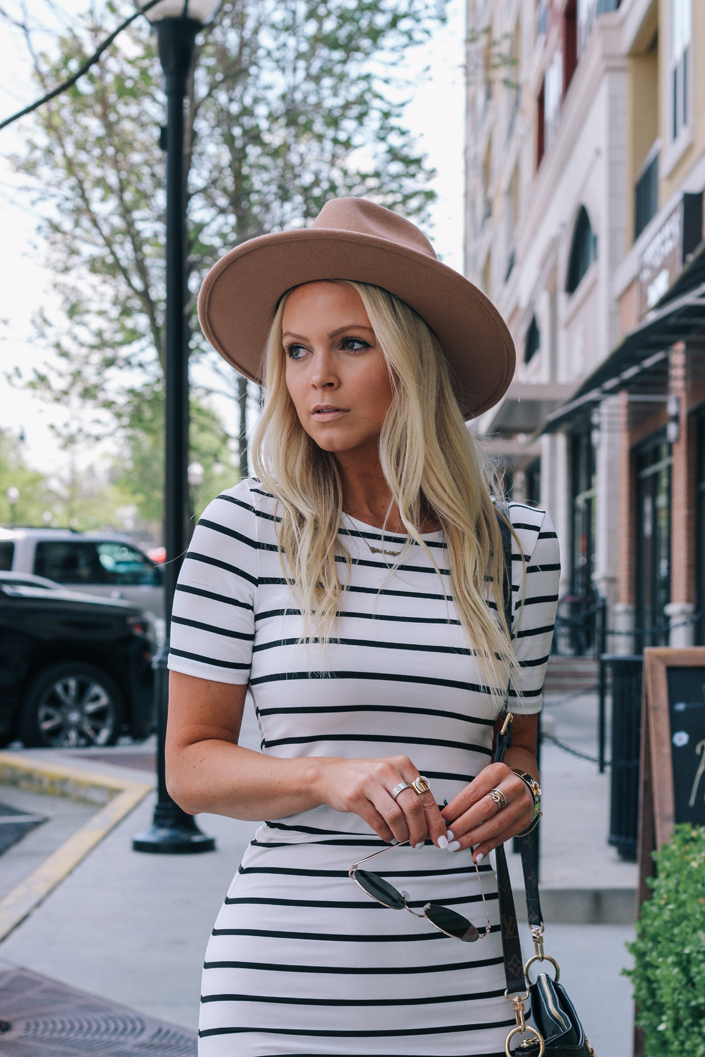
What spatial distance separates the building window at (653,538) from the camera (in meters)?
15.7

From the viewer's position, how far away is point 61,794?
8.95 m

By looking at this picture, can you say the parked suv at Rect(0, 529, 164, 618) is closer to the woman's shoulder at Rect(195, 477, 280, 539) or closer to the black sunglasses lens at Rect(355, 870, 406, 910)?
the woman's shoulder at Rect(195, 477, 280, 539)

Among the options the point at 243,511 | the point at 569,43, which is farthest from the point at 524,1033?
the point at 569,43

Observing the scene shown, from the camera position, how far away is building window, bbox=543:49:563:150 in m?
23.9

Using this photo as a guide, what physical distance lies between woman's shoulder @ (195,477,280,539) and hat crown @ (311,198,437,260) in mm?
470

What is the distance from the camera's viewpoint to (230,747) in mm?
1734

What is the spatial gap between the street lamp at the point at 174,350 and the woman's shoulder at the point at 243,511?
4715 mm

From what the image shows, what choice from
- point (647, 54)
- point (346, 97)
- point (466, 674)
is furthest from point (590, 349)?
point (466, 674)

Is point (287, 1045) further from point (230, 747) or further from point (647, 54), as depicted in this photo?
point (647, 54)

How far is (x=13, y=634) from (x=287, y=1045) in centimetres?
870

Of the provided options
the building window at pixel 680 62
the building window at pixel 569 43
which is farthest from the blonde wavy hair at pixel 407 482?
the building window at pixel 569 43

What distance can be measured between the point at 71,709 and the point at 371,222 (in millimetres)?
8938

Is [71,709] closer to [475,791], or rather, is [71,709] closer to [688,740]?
[688,740]

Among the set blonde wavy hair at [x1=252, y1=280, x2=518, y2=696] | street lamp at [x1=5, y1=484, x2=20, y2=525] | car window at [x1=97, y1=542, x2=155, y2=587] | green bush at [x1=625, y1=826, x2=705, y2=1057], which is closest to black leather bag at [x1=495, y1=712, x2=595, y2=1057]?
blonde wavy hair at [x1=252, y1=280, x2=518, y2=696]
